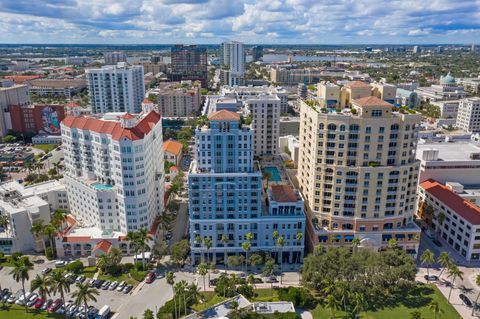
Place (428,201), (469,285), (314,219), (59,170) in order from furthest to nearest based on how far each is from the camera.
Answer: (59,170) → (428,201) → (314,219) → (469,285)

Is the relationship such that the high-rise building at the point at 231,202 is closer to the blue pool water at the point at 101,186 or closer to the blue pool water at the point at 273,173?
the blue pool water at the point at 273,173

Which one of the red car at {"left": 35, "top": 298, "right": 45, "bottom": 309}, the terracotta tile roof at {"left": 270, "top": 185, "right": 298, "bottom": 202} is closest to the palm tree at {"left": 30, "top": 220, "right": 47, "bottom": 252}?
the red car at {"left": 35, "top": 298, "right": 45, "bottom": 309}

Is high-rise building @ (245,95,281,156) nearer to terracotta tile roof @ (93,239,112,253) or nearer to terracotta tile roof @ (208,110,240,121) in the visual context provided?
terracotta tile roof @ (208,110,240,121)

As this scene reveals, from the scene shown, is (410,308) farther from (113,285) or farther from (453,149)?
(453,149)

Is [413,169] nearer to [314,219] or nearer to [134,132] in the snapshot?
[314,219]

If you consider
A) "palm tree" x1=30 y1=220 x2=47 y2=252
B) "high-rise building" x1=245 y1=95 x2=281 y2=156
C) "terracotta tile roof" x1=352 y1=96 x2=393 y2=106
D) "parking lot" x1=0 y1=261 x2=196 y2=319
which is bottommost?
"parking lot" x1=0 y1=261 x2=196 y2=319

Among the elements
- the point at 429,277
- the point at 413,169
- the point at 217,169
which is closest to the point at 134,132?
the point at 217,169
